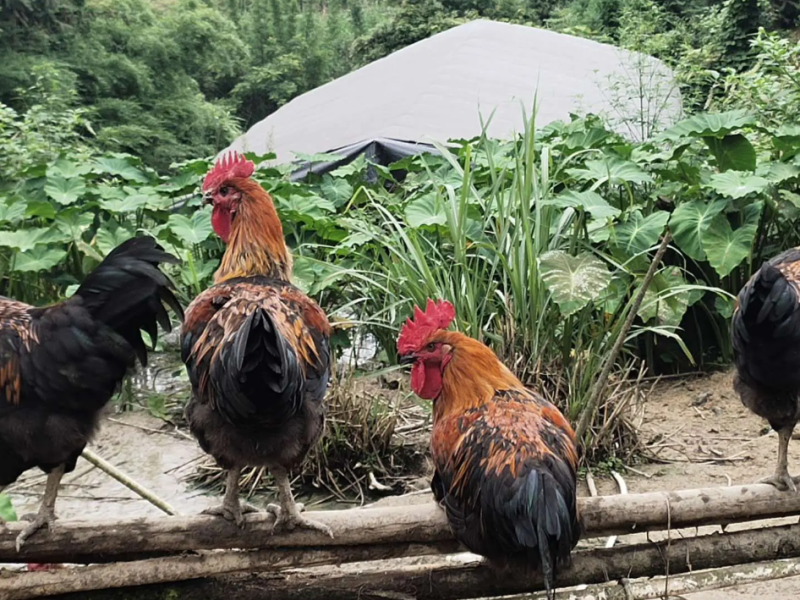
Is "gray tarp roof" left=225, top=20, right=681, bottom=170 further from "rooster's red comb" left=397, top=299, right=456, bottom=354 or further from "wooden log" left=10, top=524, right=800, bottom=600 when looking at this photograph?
"wooden log" left=10, top=524, right=800, bottom=600

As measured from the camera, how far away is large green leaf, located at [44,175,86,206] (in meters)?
6.29

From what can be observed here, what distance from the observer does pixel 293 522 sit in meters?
2.82

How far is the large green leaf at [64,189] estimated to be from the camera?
6.29m

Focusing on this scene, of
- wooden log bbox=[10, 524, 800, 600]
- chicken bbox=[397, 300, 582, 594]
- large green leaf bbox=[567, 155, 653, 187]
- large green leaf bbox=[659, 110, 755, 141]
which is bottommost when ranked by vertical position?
wooden log bbox=[10, 524, 800, 600]

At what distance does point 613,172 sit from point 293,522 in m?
3.96

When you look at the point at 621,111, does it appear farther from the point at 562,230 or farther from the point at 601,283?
the point at 601,283

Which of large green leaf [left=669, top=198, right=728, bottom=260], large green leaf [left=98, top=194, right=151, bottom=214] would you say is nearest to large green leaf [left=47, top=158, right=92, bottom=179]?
large green leaf [left=98, top=194, right=151, bottom=214]

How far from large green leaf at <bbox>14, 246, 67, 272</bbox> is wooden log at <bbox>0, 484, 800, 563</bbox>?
3243 mm

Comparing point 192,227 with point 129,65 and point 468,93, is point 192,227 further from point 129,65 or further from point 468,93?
point 129,65

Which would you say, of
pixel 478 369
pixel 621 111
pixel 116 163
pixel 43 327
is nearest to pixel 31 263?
pixel 116 163

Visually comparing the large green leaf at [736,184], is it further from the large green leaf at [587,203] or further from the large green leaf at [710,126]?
the large green leaf at [587,203]

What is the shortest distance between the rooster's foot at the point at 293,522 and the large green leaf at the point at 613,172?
3.67m

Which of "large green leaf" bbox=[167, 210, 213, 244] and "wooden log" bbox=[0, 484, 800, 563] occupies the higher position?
"large green leaf" bbox=[167, 210, 213, 244]

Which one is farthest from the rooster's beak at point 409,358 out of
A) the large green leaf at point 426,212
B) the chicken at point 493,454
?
the large green leaf at point 426,212
